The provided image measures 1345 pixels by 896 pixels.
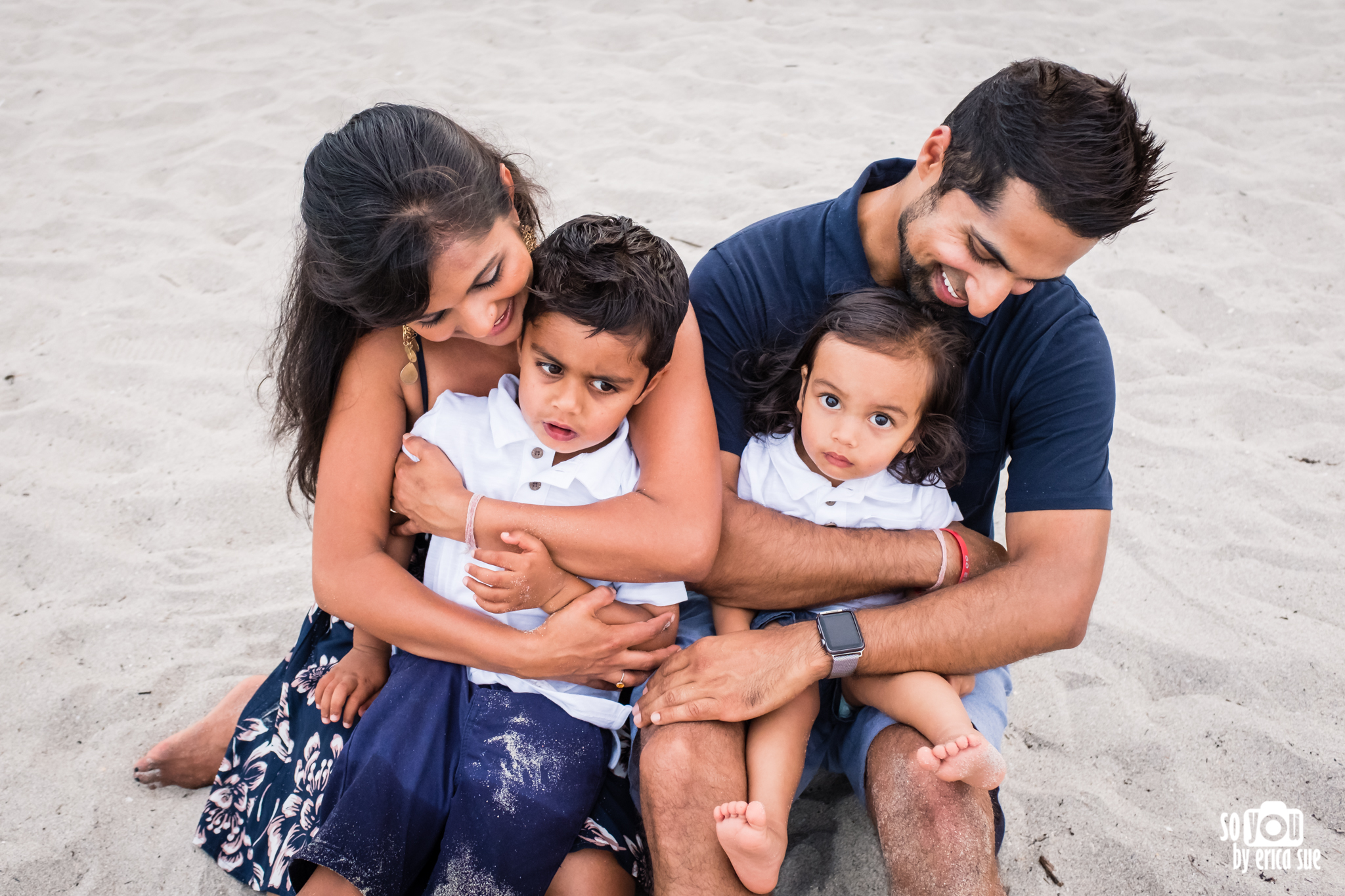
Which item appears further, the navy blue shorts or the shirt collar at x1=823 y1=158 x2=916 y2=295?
the shirt collar at x1=823 y1=158 x2=916 y2=295

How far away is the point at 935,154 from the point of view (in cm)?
223

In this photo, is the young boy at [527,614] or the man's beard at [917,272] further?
the man's beard at [917,272]

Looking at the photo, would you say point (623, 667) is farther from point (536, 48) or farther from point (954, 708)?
point (536, 48)

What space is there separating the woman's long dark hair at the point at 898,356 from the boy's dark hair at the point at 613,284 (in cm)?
41

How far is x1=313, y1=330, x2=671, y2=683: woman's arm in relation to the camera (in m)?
2.03

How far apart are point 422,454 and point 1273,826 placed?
2.47m

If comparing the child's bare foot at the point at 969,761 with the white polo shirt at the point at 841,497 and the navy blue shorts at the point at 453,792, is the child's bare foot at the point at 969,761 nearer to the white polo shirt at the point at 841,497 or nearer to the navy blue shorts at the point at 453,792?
the white polo shirt at the point at 841,497

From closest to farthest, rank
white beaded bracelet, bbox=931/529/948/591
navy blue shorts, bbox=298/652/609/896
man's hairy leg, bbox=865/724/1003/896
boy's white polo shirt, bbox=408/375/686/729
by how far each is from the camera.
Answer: man's hairy leg, bbox=865/724/1003/896 → navy blue shorts, bbox=298/652/609/896 → boy's white polo shirt, bbox=408/375/686/729 → white beaded bracelet, bbox=931/529/948/591

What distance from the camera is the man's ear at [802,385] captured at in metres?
2.37

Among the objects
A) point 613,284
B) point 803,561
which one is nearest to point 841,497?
point 803,561

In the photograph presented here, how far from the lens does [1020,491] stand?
7.44 feet

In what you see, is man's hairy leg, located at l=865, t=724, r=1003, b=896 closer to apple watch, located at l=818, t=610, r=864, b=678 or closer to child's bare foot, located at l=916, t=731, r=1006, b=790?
child's bare foot, located at l=916, t=731, r=1006, b=790

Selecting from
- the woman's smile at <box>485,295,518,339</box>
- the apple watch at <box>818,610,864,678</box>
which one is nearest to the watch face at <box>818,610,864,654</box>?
the apple watch at <box>818,610,864,678</box>

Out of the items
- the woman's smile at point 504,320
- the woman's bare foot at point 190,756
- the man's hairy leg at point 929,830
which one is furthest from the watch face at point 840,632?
the woman's bare foot at point 190,756
